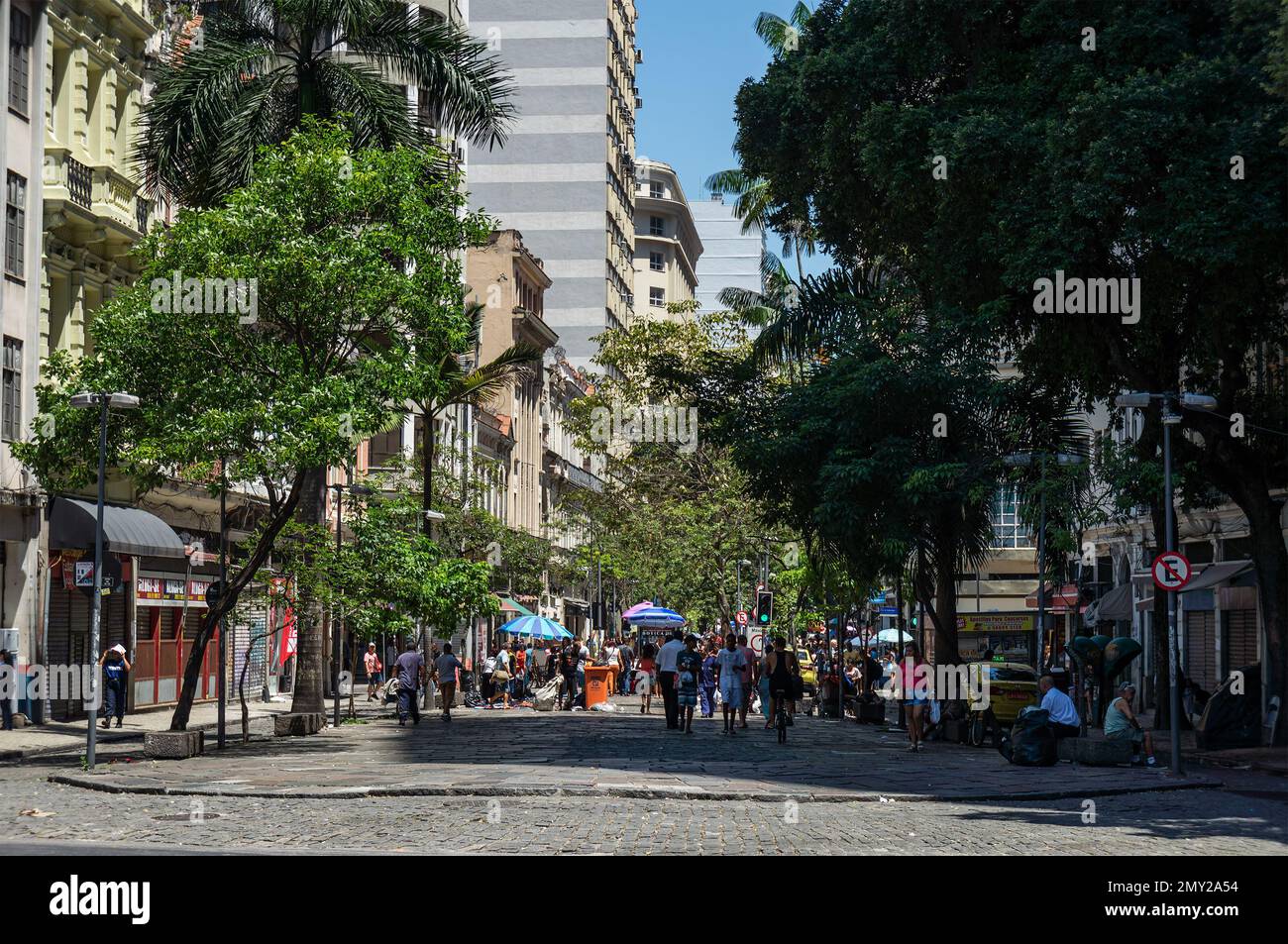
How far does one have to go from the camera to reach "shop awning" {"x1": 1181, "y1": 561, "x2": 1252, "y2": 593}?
39094 mm

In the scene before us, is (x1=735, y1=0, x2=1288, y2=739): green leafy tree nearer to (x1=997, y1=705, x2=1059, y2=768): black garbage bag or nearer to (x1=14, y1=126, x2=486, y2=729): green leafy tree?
(x1=997, y1=705, x2=1059, y2=768): black garbage bag

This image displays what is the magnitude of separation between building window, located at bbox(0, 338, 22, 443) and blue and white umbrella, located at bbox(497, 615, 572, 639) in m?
18.5

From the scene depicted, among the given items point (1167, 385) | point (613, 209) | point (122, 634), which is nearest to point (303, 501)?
point (122, 634)

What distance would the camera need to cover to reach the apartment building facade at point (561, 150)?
353 ft

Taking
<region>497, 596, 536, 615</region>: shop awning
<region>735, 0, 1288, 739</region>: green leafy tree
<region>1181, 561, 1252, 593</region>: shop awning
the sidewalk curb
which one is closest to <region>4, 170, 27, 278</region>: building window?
<region>735, 0, 1288, 739</region>: green leafy tree

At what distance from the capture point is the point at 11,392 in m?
33.3

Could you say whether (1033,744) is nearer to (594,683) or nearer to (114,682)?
(114,682)

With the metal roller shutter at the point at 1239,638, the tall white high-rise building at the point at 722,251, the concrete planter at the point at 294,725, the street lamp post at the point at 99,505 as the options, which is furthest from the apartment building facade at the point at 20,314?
the tall white high-rise building at the point at 722,251

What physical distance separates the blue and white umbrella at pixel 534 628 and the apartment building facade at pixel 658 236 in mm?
87695

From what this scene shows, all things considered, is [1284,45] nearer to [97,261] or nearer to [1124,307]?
[1124,307]

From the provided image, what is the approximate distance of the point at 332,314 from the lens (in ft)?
91.7

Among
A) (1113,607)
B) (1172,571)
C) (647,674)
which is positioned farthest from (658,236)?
(1172,571)

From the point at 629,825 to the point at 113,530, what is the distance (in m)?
21.2

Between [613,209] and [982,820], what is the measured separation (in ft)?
315
